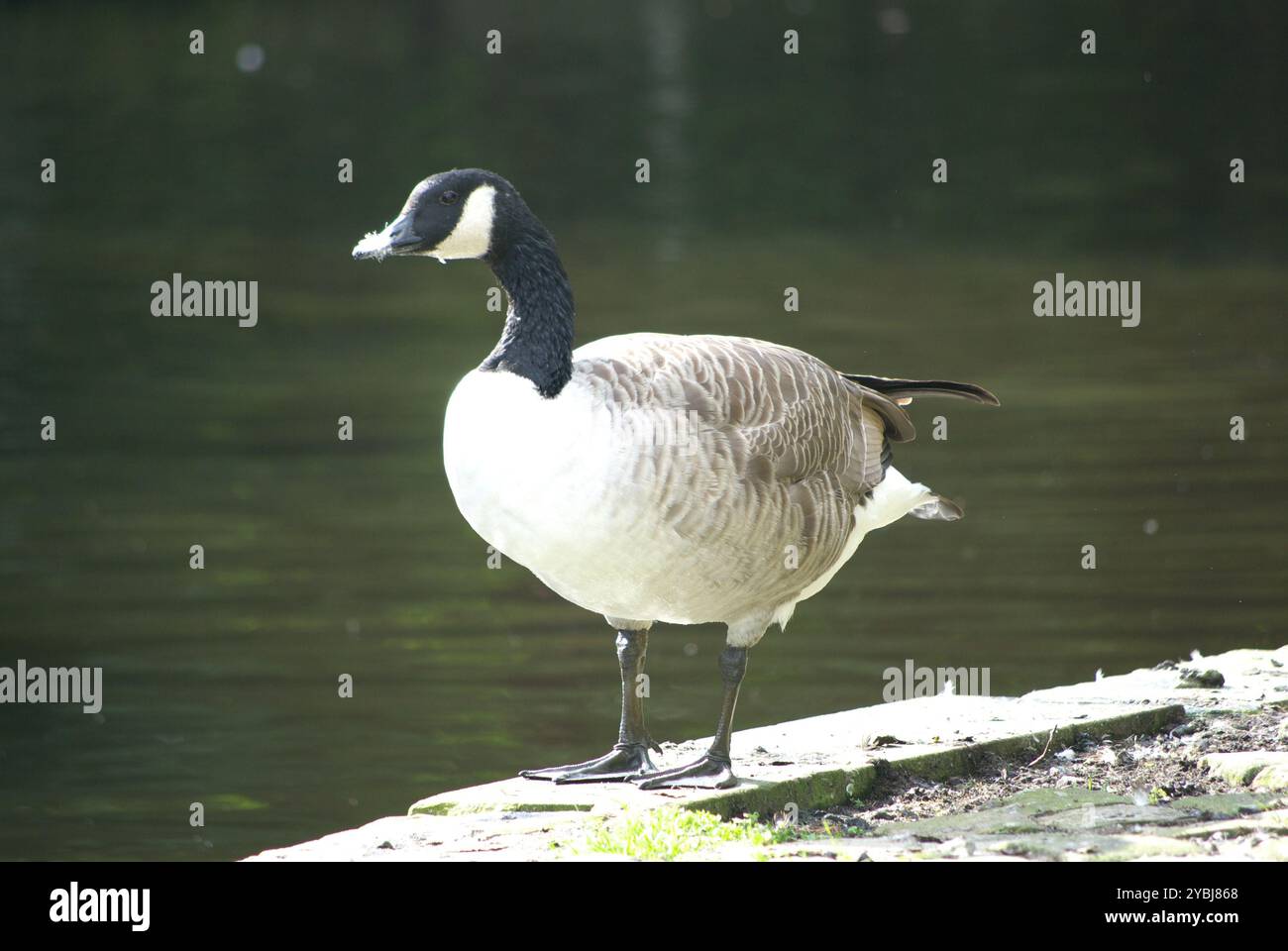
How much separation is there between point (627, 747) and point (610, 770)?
0.12 meters

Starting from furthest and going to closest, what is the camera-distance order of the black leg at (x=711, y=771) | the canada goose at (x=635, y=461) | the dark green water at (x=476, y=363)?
1. the dark green water at (x=476, y=363)
2. the black leg at (x=711, y=771)
3. the canada goose at (x=635, y=461)

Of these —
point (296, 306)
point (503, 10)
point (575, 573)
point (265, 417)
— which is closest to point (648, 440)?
point (575, 573)

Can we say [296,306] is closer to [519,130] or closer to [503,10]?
[519,130]

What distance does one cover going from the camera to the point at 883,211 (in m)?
32.4

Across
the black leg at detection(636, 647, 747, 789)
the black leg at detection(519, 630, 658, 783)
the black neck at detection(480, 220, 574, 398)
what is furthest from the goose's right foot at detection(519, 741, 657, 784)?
the black neck at detection(480, 220, 574, 398)

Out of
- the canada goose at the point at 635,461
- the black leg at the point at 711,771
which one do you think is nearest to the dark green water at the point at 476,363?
the black leg at the point at 711,771

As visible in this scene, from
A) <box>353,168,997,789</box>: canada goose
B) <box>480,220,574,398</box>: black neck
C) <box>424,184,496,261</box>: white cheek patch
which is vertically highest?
<box>424,184,496,261</box>: white cheek patch

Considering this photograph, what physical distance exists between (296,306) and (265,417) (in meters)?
5.91

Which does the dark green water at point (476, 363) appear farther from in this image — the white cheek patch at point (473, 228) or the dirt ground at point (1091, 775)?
the white cheek patch at point (473, 228)

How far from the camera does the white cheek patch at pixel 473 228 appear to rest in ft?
23.9

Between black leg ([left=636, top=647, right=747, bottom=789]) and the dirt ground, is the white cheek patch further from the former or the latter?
the dirt ground

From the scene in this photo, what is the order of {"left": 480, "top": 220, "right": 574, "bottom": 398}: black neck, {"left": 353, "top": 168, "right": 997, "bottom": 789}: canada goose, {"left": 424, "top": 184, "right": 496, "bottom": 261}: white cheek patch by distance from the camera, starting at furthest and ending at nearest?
1. {"left": 424, "top": 184, "right": 496, "bottom": 261}: white cheek patch
2. {"left": 480, "top": 220, "right": 574, "bottom": 398}: black neck
3. {"left": 353, "top": 168, "right": 997, "bottom": 789}: canada goose

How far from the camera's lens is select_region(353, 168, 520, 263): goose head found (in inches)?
285

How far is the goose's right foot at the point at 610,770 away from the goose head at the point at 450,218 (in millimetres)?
2100
